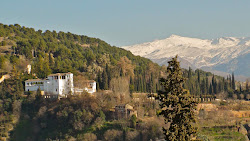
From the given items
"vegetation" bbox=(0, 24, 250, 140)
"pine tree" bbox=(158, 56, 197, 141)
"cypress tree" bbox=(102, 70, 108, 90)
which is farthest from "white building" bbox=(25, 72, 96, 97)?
"pine tree" bbox=(158, 56, 197, 141)

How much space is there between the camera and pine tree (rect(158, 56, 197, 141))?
2302 centimetres

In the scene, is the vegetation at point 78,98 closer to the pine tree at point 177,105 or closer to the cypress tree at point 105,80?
the cypress tree at point 105,80

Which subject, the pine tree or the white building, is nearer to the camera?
the pine tree

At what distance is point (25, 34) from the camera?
338ft

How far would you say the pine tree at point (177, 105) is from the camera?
75.5 feet

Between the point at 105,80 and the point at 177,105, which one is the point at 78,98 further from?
the point at 177,105

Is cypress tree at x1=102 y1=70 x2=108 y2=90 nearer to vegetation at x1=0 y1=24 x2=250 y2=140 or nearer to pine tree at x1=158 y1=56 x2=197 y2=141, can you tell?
A: vegetation at x1=0 y1=24 x2=250 y2=140

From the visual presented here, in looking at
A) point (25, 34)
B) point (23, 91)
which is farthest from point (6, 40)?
point (23, 91)

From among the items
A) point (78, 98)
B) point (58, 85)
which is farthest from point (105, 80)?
point (78, 98)

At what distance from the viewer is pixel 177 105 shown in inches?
910

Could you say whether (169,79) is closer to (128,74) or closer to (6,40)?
(128,74)

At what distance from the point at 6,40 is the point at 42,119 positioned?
30158 mm

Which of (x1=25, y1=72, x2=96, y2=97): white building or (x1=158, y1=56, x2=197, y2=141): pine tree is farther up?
(x1=25, y1=72, x2=96, y2=97): white building

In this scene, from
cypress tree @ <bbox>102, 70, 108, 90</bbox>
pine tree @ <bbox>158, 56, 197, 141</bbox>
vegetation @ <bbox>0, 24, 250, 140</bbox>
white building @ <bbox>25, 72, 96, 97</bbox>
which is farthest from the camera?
cypress tree @ <bbox>102, 70, 108, 90</bbox>
